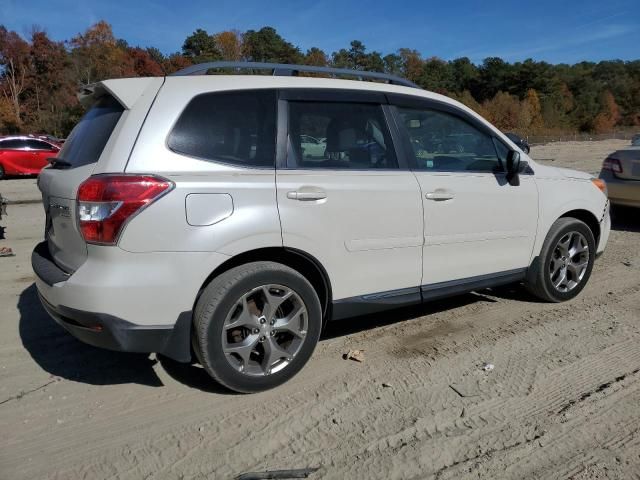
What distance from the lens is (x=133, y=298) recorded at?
2.75 m

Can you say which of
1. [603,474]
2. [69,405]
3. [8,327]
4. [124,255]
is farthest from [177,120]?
[603,474]

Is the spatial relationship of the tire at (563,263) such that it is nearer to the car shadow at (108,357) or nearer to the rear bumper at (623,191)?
the car shadow at (108,357)

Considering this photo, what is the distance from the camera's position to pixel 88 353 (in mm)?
3738

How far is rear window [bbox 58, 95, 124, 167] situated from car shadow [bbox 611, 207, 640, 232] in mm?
7559

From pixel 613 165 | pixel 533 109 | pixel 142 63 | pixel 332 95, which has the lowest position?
pixel 613 165

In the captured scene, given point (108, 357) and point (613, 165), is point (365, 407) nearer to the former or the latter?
point (108, 357)

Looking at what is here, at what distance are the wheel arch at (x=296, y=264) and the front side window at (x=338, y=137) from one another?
0.55 meters

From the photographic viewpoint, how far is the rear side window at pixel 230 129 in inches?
117

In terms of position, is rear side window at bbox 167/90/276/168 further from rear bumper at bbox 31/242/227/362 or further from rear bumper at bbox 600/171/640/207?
rear bumper at bbox 600/171/640/207

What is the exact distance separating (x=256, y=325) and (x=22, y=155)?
1847cm

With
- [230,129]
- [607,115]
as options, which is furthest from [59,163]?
[607,115]

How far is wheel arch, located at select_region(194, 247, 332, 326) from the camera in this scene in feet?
9.99

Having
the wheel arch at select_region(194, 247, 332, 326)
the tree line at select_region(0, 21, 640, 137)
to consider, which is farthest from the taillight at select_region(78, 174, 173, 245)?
the tree line at select_region(0, 21, 640, 137)

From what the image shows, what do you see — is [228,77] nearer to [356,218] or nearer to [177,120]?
[177,120]
